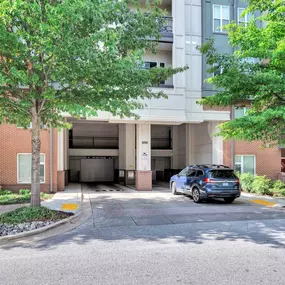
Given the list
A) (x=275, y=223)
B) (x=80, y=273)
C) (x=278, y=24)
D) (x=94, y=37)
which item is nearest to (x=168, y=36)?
(x=278, y=24)

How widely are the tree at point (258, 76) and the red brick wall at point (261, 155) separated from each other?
6.73 m

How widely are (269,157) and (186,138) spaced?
6.60 m

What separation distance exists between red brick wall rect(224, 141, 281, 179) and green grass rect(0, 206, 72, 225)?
1349cm

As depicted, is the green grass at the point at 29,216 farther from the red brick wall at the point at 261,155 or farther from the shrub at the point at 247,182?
the red brick wall at the point at 261,155

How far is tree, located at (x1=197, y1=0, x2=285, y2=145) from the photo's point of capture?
1070 centimetres

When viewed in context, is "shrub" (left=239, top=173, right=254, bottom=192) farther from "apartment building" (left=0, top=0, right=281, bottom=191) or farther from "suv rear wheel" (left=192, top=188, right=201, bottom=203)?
"suv rear wheel" (left=192, top=188, right=201, bottom=203)

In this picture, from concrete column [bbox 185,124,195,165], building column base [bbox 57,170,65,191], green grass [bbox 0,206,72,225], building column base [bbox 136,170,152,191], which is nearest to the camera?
green grass [bbox 0,206,72,225]

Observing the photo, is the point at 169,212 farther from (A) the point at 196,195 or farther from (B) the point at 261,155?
(B) the point at 261,155

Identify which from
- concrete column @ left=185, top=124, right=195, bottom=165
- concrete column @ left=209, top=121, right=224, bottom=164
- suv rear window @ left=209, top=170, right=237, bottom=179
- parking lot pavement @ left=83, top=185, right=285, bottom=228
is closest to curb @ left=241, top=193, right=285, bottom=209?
parking lot pavement @ left=83, top=185, right=285, bottom=228

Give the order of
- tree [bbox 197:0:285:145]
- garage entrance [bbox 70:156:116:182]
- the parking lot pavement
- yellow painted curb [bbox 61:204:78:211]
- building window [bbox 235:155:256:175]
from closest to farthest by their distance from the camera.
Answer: the parking lot pavement
tree [bbox 197:0:285:145]
yellow painted curb [bbox 61:204:78:211]
building window [bbox 235:155:256:175]
garage entrance [bbox 70:156:116:182]

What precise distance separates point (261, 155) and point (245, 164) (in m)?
1.37

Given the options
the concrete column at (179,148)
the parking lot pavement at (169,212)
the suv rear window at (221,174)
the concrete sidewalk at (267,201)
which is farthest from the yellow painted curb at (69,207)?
the concrete column at (179,148)

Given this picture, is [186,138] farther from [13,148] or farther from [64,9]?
[64,9]

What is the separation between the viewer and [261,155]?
20016mm
